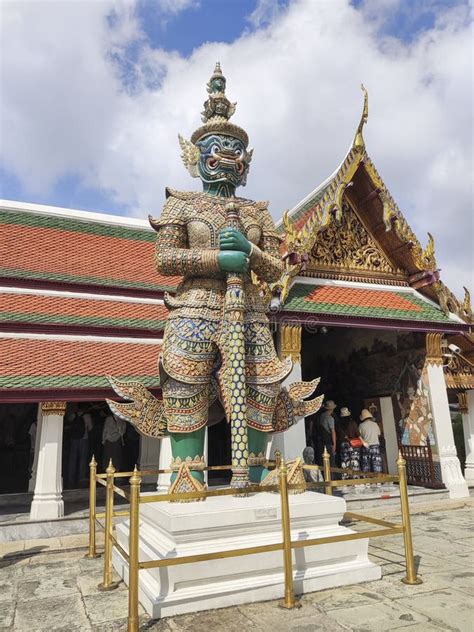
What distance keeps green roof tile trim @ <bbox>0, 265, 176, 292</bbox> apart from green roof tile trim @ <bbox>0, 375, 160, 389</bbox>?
2.21 m

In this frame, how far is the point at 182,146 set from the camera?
510 cm

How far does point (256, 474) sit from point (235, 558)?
3.46 ft

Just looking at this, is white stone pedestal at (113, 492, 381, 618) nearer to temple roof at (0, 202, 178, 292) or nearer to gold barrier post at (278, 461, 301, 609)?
gold barrier post at (278, 461, 301, 609)

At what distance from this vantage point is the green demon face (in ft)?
15.5

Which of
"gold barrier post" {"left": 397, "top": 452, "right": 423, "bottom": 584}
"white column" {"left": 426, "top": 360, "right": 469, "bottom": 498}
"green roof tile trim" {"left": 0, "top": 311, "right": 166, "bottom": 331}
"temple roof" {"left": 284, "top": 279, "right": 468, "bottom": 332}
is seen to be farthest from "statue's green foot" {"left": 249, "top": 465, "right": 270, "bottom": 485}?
"white column" {"left": 426, "top": 360, "right": 469, "bottom": 498}

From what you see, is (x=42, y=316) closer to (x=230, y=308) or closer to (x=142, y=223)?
(x=142, y=223)

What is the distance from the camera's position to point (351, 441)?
8.98 metres

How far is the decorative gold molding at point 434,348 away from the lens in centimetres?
883

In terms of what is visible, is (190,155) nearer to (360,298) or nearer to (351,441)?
(360,298)

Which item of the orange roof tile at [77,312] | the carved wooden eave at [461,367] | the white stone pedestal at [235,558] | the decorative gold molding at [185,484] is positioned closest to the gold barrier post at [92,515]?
the white stone pedestal at [235,558]

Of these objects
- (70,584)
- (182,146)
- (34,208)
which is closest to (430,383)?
(182,146)

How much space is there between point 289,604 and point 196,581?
662 mm

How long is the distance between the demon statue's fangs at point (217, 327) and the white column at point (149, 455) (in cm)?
504

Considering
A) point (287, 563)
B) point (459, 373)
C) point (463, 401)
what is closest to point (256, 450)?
point (287, 563)
